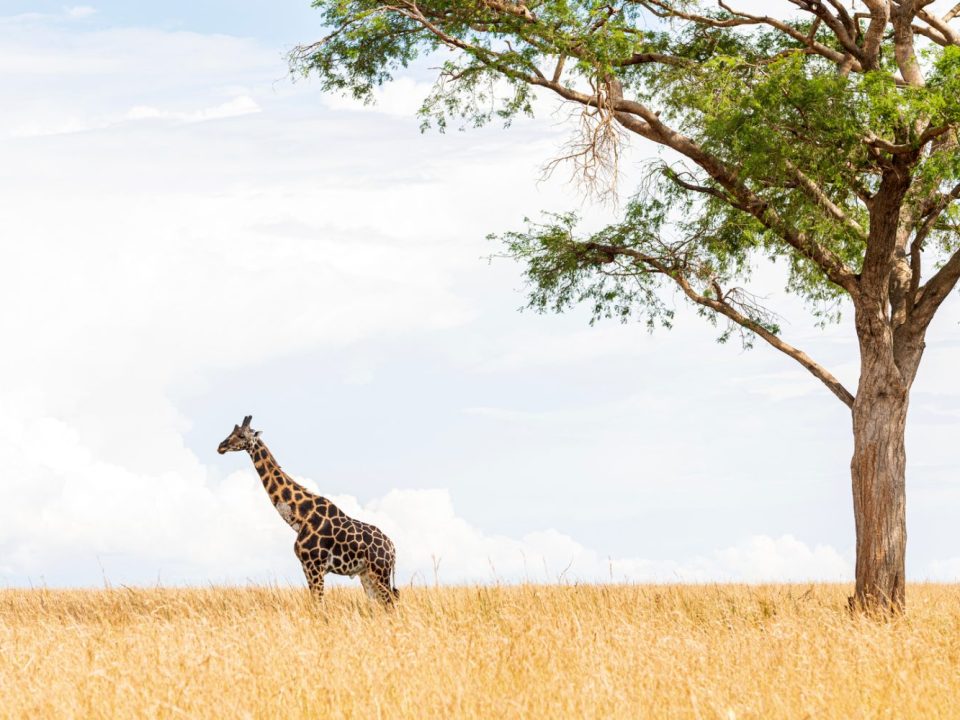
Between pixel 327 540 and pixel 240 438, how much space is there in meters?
2.23

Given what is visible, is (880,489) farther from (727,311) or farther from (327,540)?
(327,540)

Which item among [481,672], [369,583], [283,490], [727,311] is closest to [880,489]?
[727,311]

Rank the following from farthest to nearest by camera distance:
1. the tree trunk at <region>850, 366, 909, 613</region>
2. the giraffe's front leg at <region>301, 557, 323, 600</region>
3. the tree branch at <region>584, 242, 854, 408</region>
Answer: the tree branch at <region>584, 242, 854, 408</region>
the tree trunk at <region>850, 366, 909, 613</region>
the giraffe's front leg at <region>301, 557, 323, 600</region>

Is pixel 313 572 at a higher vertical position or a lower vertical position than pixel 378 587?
higher

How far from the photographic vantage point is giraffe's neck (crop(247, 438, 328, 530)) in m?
15.7

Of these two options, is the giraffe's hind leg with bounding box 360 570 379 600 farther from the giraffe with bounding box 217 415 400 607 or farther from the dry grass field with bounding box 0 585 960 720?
the dry grass field with bounding box 0 585 960 720

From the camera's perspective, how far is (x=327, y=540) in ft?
49.8

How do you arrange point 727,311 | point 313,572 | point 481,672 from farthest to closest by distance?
1. point 727,311
2. point 313,572
3. point 481,672

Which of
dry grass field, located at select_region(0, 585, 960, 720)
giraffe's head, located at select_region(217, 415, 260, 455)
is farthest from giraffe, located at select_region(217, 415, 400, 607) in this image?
dry grass field, located at select_region(0, 585, 960, 720)

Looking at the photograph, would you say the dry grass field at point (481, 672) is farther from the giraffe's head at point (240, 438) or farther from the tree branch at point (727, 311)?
the tree branch at point (727, 311)

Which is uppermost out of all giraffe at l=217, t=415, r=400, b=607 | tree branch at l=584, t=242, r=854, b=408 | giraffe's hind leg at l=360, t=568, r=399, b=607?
tree branch at l=584, t=242, r=854, b=408

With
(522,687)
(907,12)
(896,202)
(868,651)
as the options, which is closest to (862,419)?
(896,202)

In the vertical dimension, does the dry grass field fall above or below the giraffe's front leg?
below

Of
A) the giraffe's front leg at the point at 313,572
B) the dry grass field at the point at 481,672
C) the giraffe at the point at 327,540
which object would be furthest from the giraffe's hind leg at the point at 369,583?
the dry grass field at the point at 481,672
